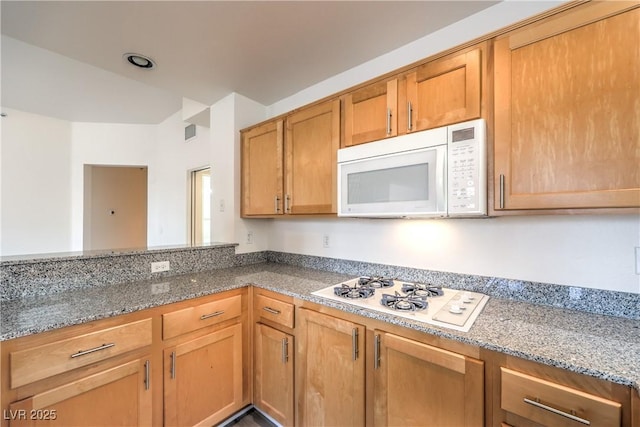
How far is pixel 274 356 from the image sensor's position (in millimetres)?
1684

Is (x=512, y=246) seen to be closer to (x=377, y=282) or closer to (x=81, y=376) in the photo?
(x=377, y=282)

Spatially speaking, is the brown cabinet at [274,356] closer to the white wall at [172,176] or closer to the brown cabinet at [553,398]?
the brown cabinet at [553,398]

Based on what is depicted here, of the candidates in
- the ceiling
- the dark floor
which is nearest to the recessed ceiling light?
the ceiling

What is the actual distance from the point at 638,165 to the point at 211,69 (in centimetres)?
241

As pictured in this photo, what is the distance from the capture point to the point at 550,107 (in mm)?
1077

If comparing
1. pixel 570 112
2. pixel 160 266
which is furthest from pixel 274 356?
pixel 570 112

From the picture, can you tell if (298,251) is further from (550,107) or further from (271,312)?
(550,107)

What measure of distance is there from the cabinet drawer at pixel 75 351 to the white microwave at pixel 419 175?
122cm

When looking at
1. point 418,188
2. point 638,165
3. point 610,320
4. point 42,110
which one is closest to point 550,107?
point 638,165

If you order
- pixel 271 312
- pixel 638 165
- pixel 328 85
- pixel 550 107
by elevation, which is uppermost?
→ pixel 328 85

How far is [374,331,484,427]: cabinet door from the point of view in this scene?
0.99 metres

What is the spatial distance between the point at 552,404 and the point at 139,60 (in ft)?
9.33

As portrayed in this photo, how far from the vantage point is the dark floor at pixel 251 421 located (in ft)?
5.75

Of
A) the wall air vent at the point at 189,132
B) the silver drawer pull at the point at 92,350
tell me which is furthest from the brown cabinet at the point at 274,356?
the wall air vent at the point at 189,132
